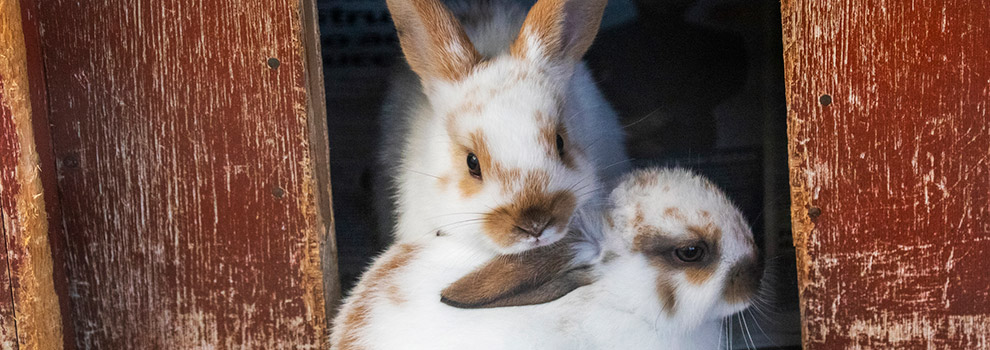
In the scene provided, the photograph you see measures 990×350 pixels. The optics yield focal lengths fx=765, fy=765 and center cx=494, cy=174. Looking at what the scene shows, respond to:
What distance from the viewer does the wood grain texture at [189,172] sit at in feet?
3.71

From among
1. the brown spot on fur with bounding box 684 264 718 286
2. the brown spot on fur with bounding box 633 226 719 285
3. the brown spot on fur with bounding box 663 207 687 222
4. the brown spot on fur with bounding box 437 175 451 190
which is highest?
the brown spot on fur with bounding box 437 175 451 190

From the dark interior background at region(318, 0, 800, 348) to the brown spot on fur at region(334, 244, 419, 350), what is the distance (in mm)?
171

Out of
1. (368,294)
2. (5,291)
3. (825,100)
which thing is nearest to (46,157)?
(5,291)

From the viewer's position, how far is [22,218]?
112cm

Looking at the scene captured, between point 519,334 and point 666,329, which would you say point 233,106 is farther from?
point 666,329

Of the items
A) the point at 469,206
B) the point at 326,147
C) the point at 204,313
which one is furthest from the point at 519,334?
the point at 204,313

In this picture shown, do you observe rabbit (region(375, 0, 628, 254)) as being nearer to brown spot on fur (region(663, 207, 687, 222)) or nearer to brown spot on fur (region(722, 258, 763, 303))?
brown spot on fur (region(663, 207, 687, 222))

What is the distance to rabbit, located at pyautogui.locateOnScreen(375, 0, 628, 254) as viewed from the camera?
3.22 ft

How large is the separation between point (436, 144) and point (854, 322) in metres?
0.69

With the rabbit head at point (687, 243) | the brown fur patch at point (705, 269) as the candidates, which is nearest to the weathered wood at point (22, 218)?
the rabbit head at point (687, 243)

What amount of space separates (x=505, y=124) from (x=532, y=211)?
0.12 metres

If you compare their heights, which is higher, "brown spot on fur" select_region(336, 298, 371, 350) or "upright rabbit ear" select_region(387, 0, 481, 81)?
"upright rabbit ear" select_region(387, 0, 481, 81)

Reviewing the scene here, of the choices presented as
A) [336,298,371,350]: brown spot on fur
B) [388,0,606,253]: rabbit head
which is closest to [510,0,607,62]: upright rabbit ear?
[388,0,606,253]: rabbit head

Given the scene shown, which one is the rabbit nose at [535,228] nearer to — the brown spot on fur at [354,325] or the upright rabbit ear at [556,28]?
the upright rabbit ear at [556,28]
